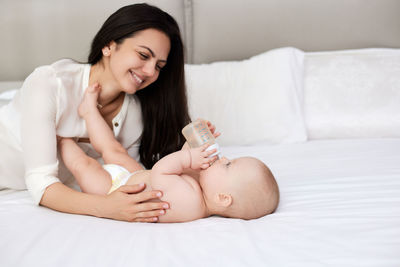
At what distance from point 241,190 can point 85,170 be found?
0.57m

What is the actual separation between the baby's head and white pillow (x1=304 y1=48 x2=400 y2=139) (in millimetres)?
851

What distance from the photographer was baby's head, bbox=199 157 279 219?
994 millimetres

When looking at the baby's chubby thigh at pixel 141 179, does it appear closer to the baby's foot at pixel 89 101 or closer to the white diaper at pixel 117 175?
the white diaper at pixel 117 175

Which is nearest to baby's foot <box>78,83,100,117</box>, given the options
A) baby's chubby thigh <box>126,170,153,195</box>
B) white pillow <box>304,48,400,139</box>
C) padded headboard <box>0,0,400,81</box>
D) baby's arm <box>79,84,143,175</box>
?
baby's arm <box>79,84,143,175</box>

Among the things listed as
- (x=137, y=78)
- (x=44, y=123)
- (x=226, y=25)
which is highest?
(x=226, y=25)

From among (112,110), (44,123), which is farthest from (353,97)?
(44,123)

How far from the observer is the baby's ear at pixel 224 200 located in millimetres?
1000

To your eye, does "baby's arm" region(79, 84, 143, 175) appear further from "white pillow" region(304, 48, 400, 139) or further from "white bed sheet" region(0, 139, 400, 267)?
"white pillow" region(304, 48, 400, 139)

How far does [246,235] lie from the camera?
0.85 meters

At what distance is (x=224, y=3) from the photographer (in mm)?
2072

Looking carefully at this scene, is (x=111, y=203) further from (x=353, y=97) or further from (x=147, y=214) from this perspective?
(x=353, y=97)

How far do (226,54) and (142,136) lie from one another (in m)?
0.81

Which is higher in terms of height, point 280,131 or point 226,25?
point 226,25

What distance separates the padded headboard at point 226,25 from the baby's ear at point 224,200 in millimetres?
1272
